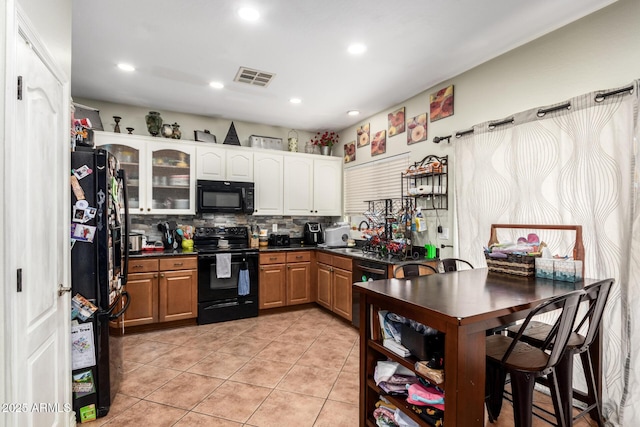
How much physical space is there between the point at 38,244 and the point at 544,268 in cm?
281

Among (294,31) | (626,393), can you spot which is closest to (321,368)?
(626,393)

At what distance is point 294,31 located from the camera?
2400 millimetres

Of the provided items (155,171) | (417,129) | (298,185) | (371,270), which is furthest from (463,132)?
(155,171)

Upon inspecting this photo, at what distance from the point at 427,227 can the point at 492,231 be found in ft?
2.80

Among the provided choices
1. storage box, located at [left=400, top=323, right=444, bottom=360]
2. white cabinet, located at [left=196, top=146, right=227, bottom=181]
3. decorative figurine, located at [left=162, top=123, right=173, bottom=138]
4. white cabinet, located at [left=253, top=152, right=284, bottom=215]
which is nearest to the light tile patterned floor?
storage box, located at [left=400, top=323, right=444, bottom=360]

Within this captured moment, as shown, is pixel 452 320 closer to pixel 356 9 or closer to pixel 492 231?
pixel 492 231

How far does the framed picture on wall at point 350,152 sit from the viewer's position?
15.7 ft

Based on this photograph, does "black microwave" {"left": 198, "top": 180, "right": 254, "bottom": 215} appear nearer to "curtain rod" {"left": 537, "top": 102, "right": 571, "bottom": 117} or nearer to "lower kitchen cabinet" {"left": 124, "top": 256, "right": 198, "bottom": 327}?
"lower kitchen cabinet" {"left": 124, "top": 256, "right": 198, "bottom": 327}

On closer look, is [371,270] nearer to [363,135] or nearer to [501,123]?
[501,123]

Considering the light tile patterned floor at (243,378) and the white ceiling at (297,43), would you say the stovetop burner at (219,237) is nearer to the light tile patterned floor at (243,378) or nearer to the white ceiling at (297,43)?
the light tile patterned floor at (243,378)

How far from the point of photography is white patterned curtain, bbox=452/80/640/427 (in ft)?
6.29

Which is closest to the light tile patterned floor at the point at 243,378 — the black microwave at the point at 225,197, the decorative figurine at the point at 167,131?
the black microwave at the point at 225,197

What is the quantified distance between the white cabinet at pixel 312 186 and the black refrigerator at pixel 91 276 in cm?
276

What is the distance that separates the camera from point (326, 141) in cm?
504
